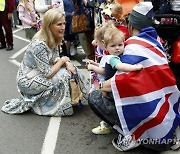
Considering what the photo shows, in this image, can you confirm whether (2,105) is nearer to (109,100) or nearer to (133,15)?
(109,100)

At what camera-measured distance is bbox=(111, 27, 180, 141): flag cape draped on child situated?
299 centimetres

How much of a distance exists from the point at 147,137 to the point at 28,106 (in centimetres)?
169

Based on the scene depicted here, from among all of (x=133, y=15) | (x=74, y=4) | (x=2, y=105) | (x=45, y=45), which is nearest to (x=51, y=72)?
(x=45, y=45)

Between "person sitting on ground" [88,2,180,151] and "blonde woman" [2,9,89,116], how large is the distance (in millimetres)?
1011

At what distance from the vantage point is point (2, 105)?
15.1ft

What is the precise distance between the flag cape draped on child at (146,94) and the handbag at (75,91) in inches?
45.7

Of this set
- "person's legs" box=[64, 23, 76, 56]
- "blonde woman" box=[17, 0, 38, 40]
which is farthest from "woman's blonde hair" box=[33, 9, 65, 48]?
"blonde woman" box=[17, 0, 38, 40]

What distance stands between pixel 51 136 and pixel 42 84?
2.26 feet

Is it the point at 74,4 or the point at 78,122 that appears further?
the point at 74,4

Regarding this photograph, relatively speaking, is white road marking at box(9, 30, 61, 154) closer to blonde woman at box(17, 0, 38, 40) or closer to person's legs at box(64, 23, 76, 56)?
person's legs at box(64, 23, 76, 56)

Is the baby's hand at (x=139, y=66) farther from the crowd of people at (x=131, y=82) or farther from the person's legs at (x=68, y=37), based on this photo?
the person's legs at (x=68, y=37)

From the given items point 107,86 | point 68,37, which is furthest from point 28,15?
point 107,86

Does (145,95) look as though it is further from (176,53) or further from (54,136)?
(54,136)

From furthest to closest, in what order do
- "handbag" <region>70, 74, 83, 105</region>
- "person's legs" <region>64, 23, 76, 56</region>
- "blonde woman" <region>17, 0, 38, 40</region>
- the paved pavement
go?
"blonde woman" <region>17, 0, 38, 40</region> → "person's legs" <region>64, 23, 76, 56</region> → "handbag" <region>70, 74, 83, 105</region> → the paved pavement
